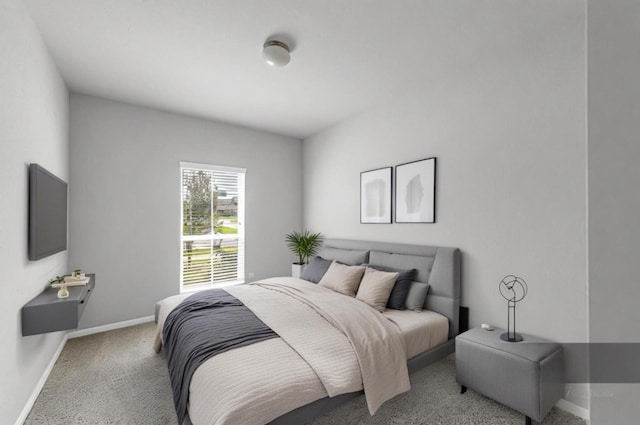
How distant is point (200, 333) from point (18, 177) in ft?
5.25

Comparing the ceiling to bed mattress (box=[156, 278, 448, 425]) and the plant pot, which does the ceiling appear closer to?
bed mattress (box=[156, 278, 448, 425])

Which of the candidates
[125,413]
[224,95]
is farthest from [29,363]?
[224,95]

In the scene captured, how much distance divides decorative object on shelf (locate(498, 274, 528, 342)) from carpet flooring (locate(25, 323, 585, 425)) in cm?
61

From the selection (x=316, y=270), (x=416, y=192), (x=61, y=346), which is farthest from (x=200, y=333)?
(x=416, y=192)

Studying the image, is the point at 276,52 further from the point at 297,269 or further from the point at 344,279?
the point at 297,269

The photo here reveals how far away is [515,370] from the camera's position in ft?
6.17

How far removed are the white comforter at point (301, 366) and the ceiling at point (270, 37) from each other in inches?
90.3

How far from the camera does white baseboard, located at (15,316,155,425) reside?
1.99m

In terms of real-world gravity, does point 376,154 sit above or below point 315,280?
above

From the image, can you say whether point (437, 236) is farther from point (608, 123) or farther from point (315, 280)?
point (608, 123)

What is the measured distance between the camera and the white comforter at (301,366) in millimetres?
1464

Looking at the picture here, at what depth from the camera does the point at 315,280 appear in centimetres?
364

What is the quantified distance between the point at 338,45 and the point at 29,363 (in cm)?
344

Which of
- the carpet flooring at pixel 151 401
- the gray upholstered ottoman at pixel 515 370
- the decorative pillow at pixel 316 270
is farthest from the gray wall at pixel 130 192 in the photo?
the gray upholstered ottoman at pixel 515 370
